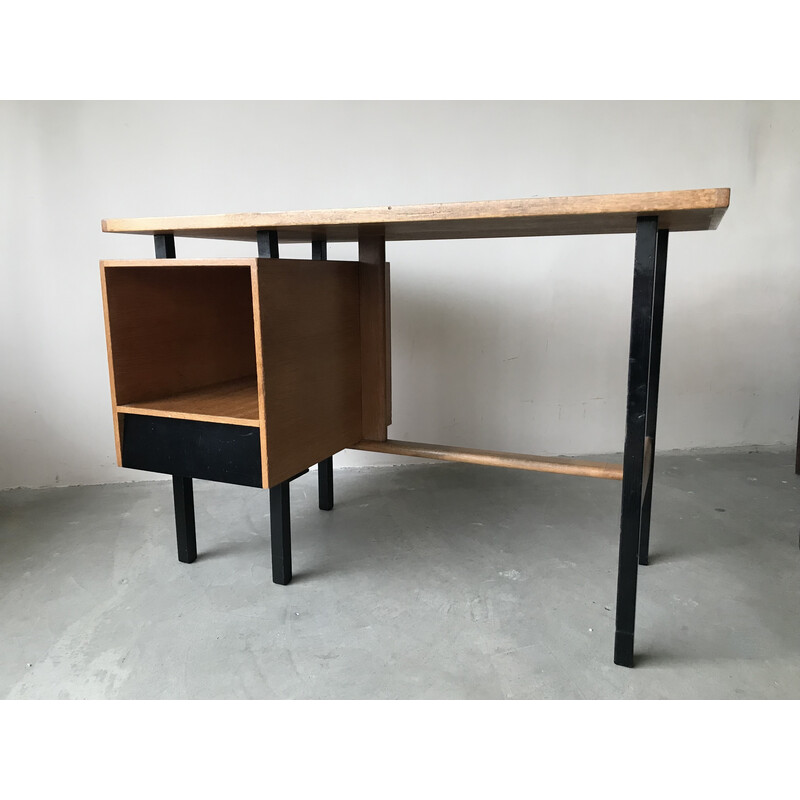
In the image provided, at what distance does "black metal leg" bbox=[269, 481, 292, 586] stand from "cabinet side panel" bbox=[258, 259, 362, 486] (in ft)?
0.50

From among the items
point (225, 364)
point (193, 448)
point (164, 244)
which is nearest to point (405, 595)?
point (193, 448)

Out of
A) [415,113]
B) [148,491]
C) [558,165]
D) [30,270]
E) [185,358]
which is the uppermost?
[415,113]

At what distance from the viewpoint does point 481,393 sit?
8.57 ft

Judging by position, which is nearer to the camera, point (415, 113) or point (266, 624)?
point (266, 624)

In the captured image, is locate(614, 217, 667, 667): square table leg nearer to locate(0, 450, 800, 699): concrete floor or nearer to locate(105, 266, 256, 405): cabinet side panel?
locate(0, 450, 800, 699): concrete floor

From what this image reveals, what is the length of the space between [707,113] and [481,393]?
1.44 m

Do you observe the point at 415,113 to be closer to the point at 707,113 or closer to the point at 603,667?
the point at 707,113

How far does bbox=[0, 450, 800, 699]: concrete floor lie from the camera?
3.92 feet

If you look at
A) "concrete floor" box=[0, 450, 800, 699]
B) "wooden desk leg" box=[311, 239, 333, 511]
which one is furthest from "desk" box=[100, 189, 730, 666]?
"wooden desk leg" box=[311, 239, 333, 511]

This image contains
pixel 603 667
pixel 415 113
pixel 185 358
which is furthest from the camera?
pixel 415 113

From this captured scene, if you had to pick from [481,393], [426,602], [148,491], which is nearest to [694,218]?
[426,602]

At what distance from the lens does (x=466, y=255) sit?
248cm

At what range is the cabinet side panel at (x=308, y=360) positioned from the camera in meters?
1.28

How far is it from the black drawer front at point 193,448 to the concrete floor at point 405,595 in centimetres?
36
